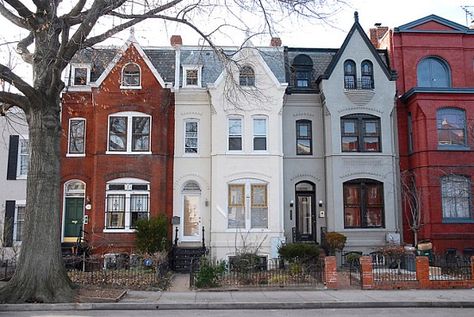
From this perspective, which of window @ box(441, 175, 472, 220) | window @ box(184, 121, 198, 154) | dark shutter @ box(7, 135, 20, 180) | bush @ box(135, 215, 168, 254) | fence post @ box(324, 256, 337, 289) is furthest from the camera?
dark shutter @ box(7, 135, 20, 180)

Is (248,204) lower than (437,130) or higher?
lower

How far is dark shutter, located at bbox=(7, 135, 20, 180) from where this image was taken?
80.2 ft

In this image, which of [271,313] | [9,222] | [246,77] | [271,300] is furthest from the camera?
[246,77]

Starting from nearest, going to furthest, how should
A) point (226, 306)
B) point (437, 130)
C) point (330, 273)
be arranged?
1. point (226, 306)
2. point (330, 273)
3. point (437, 130)

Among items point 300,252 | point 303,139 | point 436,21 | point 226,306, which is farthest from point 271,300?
point 436,21

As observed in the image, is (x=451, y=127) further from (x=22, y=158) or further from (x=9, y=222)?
(x=9, y=222)

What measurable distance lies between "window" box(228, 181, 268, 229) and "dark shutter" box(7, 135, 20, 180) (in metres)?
11.0

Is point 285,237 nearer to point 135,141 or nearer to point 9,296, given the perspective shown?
point 135,141

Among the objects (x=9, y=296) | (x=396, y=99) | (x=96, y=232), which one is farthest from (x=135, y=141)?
(x=396, y=99)

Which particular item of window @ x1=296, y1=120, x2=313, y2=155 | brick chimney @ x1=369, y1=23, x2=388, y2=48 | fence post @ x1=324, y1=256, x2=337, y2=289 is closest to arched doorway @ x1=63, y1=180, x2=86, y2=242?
window @ x1=296, y1=120, x2=313, y2=155

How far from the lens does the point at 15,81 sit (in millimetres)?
13867

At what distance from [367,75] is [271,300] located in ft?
47.3

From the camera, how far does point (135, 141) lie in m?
A: 23.5

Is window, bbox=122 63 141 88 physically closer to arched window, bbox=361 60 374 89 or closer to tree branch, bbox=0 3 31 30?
tree branch, bbox=0 3 31 30
